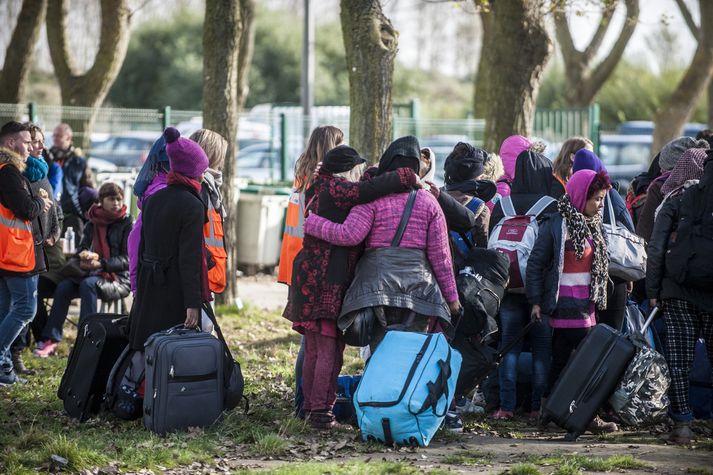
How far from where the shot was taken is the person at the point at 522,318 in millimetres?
7652

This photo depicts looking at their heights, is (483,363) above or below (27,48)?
below

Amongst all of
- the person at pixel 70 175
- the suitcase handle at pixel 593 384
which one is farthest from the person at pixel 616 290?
the person at pixel 70 175

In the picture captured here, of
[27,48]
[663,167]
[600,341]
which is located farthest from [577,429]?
[27,48]

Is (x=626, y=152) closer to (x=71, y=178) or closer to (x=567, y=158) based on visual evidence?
(x=71, y=178)

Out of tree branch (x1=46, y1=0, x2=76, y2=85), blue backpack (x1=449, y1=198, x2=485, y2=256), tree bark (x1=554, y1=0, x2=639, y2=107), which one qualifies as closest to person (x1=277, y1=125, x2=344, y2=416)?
blue backpack (x1=449, y1=198, x2=485, y2=256)

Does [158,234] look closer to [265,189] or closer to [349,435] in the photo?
[349,435]

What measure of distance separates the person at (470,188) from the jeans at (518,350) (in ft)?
1.84

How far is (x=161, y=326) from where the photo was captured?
698cm

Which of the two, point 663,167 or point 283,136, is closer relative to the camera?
point 663,167

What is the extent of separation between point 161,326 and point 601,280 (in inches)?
115

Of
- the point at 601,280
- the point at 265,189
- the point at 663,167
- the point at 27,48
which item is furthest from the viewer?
the point at 27,48

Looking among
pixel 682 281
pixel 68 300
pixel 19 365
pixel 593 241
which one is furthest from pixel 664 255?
pixel 68 300

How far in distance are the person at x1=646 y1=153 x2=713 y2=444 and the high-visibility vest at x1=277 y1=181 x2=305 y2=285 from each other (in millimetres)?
2308

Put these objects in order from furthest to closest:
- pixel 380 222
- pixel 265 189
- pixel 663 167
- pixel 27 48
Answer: pixel 27 48 → pixel 265 189 → pixel 663 167 → pixel 380 222
